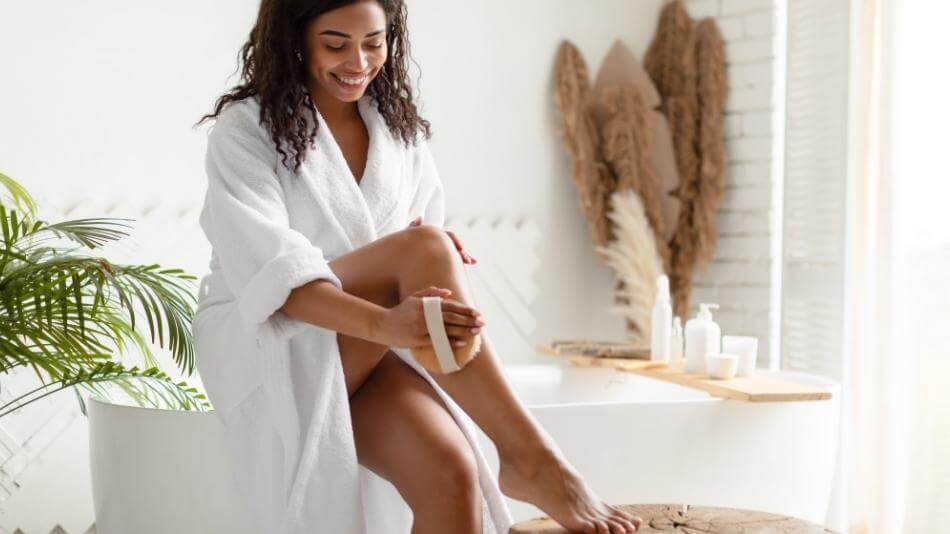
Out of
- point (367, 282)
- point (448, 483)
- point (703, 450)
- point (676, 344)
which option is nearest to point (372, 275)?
point (367, 282)

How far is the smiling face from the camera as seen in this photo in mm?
1912

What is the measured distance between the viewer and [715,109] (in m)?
4.14

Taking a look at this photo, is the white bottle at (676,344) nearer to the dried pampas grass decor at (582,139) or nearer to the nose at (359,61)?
the dried pampas grass decor at (582,139)

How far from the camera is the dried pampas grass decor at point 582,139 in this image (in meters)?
4.13

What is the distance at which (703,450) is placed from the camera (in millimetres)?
2680

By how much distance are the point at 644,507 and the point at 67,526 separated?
1.97 metres

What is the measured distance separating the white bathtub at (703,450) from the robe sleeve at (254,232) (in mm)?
851

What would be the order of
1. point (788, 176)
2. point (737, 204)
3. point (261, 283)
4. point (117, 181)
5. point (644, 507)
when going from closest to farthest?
1. point (261, 283)
2. point (644, 507)
3. point (117, 181)
4. point (788, 176)
5. point (737, 204)

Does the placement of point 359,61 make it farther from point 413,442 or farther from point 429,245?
point 413,442

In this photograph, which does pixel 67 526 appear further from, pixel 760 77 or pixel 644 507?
pixel 760 77

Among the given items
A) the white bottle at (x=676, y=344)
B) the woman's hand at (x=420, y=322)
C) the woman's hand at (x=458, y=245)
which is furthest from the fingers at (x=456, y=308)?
the white bottle at (x=676, y=344)

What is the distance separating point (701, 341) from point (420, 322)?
1595mm

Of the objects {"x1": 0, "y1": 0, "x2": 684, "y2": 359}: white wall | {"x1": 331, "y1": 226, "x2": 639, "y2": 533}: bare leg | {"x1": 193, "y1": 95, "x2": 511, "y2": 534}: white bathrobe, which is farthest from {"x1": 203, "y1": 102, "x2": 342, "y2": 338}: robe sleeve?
{"x1": 0, "y1": 0, "x2": 684, "y2": 359}: white wall

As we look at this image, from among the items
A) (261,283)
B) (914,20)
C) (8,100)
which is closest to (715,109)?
(914,20)
